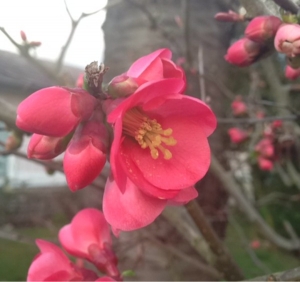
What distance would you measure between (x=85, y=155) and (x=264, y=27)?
0.99 feet

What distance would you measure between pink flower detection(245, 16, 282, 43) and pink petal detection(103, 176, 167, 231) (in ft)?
0.92

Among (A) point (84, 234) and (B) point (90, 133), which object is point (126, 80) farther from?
(A) point (84, 234)

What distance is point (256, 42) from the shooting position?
0.55 metres

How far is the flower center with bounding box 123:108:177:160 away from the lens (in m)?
0.41

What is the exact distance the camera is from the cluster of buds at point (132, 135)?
0.35 metres

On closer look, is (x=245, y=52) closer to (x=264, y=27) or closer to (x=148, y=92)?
(x=264, y=27)

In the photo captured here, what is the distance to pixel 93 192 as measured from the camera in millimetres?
1383

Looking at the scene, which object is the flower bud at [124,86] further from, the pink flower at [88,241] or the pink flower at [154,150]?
the pink flower at [88,241]

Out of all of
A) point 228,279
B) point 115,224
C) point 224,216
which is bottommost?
point 224,216

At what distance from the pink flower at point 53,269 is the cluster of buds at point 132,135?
0.14m

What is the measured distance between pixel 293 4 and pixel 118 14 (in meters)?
1.18

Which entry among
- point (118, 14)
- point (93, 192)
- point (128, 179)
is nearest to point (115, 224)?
point (128, 179)

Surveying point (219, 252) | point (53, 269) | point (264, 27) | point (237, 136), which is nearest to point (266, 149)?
point (237, 136)

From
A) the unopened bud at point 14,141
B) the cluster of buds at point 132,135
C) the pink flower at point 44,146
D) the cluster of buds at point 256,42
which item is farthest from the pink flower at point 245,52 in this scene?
the unopened bud at point 14,141
